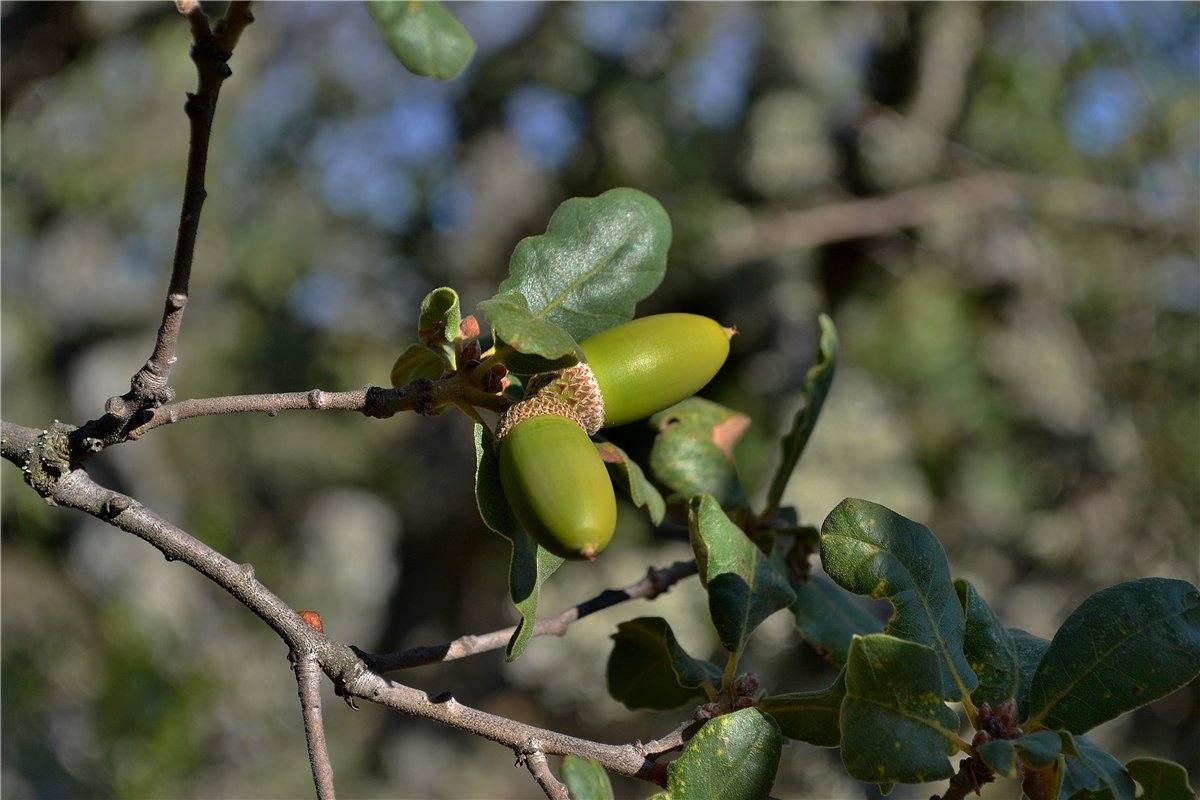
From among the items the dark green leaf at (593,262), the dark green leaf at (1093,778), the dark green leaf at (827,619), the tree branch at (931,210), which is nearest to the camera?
the dark green leaf at (1093,778)

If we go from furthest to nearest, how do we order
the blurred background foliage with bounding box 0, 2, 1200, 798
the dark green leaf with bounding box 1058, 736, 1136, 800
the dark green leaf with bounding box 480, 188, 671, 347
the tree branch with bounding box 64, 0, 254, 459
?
the blurred background foliage with bounding box 0, 2, 1200, 798 → the dark green leaf with bounding box 480, 188, 671, 347 → the dark green leaf with bounding box 1058, 736, 1136, 800 → the tree branch with bounding box 64, 0, 254, 459

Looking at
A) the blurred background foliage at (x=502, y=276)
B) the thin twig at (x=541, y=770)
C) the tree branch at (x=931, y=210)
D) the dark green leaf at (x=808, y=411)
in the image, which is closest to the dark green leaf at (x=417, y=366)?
the thin twig at (x=541, y=770)

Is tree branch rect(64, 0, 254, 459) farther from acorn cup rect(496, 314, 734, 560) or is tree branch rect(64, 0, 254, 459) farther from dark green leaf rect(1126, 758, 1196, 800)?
dark green leaf rect(1126, 758, 1196, 800)

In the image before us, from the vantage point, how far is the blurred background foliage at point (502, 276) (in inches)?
102

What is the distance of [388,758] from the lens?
10.9 feet

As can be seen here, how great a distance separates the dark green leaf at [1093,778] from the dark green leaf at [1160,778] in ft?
0.03

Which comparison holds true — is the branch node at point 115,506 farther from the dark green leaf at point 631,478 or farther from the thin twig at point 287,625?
the dark green leaf at point 631,478

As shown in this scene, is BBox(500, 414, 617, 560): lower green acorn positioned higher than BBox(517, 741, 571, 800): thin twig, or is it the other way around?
BBox(500, 414, 617, 560): lower green acorn

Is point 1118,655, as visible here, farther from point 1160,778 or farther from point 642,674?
point 642,674

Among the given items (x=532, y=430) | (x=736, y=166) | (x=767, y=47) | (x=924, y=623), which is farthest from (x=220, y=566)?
(x=767, y=47)

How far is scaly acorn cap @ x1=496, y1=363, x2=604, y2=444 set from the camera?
0.63m

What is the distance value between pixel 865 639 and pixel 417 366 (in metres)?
0.34

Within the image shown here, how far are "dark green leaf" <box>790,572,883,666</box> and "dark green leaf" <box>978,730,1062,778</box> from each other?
0.25 metres

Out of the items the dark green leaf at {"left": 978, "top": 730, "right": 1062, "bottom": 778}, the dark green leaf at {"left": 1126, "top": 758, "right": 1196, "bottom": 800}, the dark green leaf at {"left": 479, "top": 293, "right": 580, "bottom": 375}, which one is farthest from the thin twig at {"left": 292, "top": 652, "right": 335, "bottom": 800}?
the dark green leaf at {"left": 1126, "top": 758, "right": 1196, "bottom": 800}
